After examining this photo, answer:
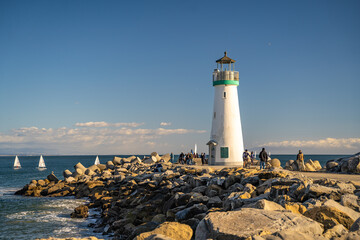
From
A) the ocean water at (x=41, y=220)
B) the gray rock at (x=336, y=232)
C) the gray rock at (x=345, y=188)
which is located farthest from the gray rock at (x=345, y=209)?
the ocean water at (x=41, y=220)

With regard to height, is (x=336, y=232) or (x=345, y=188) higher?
(x=345, y=188)

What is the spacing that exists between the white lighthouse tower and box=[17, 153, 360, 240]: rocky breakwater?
759 cm

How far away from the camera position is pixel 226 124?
29.2 metres

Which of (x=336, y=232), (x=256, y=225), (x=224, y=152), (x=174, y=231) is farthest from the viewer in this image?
(x=224, y=152)

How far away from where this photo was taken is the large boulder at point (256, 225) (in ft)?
20.6

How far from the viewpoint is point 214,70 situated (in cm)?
3033

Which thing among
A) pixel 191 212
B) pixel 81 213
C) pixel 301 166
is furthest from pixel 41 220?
pixel 301 166

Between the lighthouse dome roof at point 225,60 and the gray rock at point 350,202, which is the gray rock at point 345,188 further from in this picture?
the lighthouse dome roof at point 225,60

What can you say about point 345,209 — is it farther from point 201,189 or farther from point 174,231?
point 201,189

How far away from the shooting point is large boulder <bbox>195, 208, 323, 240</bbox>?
6.27 metres

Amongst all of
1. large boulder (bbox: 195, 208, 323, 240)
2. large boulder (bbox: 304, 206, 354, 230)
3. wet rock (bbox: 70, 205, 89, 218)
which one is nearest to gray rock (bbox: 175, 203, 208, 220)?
large boulder (bbox: 195, 208, 323, 240)

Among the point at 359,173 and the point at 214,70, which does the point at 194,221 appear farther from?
the point at 214,70

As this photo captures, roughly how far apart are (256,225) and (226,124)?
22754 millimetres

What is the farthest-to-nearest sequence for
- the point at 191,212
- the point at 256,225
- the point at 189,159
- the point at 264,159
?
the point at 189,159 → the point at 264,159 → the point at 191,212 → the point at 256,225
